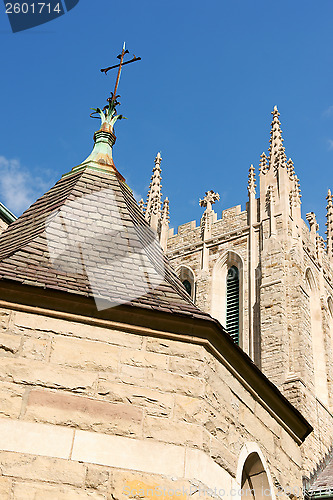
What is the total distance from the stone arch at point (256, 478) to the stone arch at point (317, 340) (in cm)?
2060

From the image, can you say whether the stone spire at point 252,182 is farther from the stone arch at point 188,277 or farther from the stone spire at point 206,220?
the stone arch at point 188,277

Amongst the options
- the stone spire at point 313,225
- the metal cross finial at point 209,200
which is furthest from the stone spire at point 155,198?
the stone spire at point 313,225

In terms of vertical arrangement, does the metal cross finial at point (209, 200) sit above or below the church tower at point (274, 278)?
above

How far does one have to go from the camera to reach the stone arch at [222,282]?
3027 cm

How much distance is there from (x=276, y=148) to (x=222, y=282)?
250 inches

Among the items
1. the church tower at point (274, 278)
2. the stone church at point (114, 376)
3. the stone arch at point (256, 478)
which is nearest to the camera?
the stone church at point (114, 376)

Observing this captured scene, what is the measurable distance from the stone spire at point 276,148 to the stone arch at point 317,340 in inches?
196

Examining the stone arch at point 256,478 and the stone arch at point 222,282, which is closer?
the stone arch at point 256,478

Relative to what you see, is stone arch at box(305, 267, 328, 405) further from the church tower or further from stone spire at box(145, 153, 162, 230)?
stone spire at box(145, 153, 162, 230)

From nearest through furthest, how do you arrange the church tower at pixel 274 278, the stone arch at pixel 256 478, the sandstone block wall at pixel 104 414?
the sandstone block wall at pixel 104 414 → the stone arch at pixel 256 478 → the church tower at pixel 274 278

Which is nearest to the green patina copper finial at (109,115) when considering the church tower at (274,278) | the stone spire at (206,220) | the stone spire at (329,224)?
the church tower at (274,278)

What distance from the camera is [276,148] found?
108 ft

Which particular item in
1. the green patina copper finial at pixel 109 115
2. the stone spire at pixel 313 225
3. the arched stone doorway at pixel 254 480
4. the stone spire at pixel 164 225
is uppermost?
the stone spire at pixel 164 225

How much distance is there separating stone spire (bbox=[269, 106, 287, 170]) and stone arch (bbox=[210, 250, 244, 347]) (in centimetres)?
425
